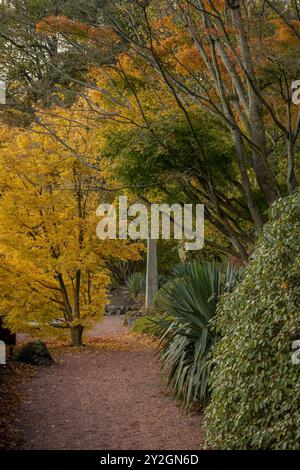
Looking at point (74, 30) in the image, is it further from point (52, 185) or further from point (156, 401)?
point (156, 401)

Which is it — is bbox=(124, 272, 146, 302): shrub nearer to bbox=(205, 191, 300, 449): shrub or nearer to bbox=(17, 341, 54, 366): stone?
bbox=(17, 341, 54, 366): stone

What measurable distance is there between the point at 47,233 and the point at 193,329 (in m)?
5.44

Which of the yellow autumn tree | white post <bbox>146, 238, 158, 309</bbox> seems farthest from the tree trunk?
white post <bbox>146, 238, 158, 309</bbox>

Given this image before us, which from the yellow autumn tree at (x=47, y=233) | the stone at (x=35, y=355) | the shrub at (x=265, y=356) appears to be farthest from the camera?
the yellow autumn tree at (x=47, y=233)

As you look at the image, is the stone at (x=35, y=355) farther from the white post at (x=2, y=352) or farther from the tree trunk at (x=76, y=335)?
the tree trunk at (x=76, y=335)

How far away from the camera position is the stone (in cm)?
1182

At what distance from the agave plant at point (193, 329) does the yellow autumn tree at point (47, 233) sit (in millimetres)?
4175

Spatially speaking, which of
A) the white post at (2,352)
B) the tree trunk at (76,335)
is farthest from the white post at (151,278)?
the white post at (2,352)

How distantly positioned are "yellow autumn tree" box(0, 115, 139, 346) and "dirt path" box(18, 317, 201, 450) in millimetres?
1572

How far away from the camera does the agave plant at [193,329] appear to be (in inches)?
324

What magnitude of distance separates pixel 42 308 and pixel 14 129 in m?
3.95

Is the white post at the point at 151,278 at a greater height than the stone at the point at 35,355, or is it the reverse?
the white post at the point at 151,278

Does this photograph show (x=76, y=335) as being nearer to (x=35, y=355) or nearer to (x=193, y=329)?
(x=35, y=355)

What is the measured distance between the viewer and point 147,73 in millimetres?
11945
